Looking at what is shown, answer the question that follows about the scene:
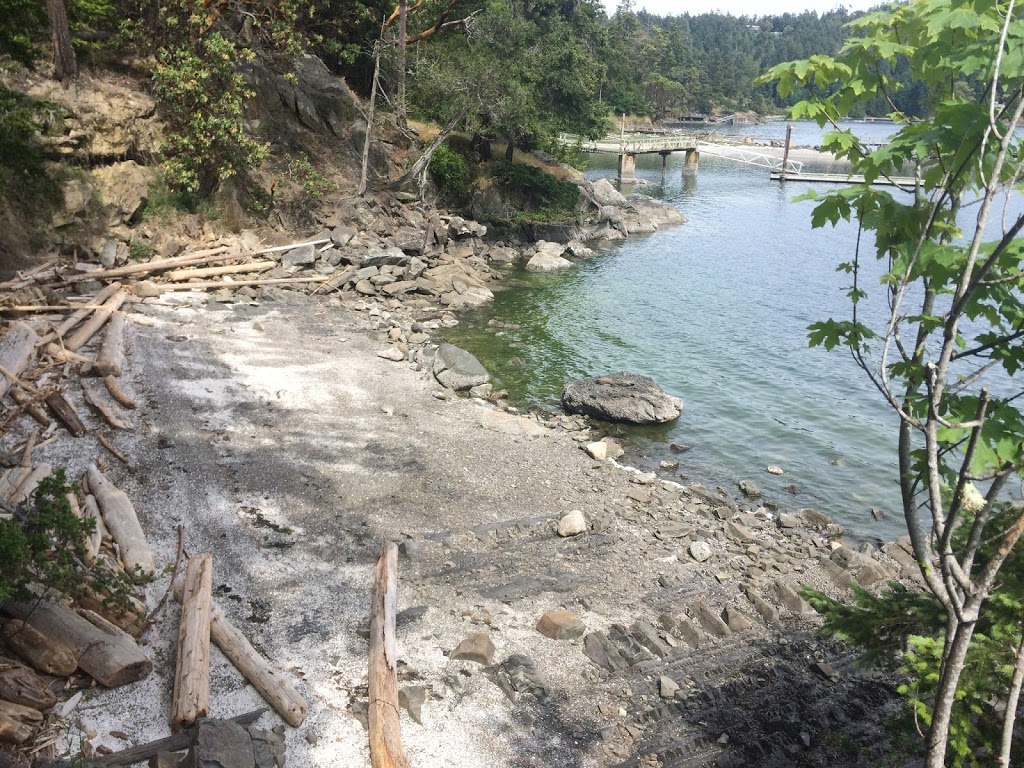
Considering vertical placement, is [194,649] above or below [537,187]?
below

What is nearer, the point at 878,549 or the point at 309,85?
the point at 878,549

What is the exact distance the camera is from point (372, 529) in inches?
445

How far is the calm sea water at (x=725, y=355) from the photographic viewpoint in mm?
16781

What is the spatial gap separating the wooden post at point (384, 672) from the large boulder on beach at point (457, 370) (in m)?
8.72

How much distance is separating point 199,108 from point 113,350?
11788 millimetres

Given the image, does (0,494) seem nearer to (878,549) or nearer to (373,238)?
(878,549)

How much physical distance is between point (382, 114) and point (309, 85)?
3.66 metres

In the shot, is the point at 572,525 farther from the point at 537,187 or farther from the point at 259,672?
the point at 537,187

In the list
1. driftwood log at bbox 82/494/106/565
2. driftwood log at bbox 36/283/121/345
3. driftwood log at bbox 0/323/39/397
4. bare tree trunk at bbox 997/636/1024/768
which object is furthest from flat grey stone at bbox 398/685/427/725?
driftwood log at bbox 36/283/121/345

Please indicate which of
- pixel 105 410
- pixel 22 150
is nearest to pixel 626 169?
pixel 22 150

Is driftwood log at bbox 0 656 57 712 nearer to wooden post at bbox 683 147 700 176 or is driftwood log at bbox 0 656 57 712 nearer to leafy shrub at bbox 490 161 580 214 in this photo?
leafy shrub at bbox 490 161 580 214

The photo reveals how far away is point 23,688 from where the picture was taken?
A: 6.45 m

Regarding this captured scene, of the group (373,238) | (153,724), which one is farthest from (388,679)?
(373,238)

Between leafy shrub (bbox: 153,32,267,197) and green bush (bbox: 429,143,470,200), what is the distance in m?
11.3
